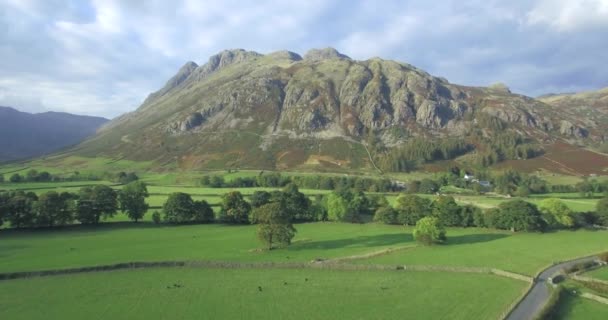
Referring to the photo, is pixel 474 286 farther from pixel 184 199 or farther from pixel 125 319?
pixel 184 199

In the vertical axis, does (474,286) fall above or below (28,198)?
below

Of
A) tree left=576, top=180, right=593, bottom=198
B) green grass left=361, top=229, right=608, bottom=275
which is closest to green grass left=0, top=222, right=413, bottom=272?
green grass left=361, top=229, right=608, bottom=275

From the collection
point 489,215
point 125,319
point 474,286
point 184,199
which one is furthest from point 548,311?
point 184,199

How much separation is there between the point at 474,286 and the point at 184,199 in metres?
67.9

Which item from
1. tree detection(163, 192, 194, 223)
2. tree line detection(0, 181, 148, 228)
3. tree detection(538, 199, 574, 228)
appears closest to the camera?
tree line detection(0, 181, 148, 228)

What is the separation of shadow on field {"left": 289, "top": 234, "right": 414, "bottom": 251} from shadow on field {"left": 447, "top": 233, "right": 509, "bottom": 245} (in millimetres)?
7997

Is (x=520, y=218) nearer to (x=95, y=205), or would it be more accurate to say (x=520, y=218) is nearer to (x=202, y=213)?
(x=202, y=213)

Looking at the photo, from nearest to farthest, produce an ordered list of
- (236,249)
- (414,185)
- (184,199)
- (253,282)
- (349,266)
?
(253,282), (349,266), (236,249), (184,199), (414,185)

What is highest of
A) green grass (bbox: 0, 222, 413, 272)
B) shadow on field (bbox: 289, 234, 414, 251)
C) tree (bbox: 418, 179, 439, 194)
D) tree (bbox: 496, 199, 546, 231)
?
tree (bbox: 418, 179, 439, 194)

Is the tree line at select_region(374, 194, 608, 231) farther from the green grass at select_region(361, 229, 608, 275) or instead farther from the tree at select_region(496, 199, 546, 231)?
the green grass at select_region(361, 229, 608, 275)

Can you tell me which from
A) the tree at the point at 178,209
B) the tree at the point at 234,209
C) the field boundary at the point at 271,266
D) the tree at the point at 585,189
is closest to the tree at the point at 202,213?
the tree at the point at 178,209

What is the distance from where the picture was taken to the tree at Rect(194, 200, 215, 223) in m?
96.4

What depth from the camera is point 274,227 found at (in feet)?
228

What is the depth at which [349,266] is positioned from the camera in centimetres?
5781
